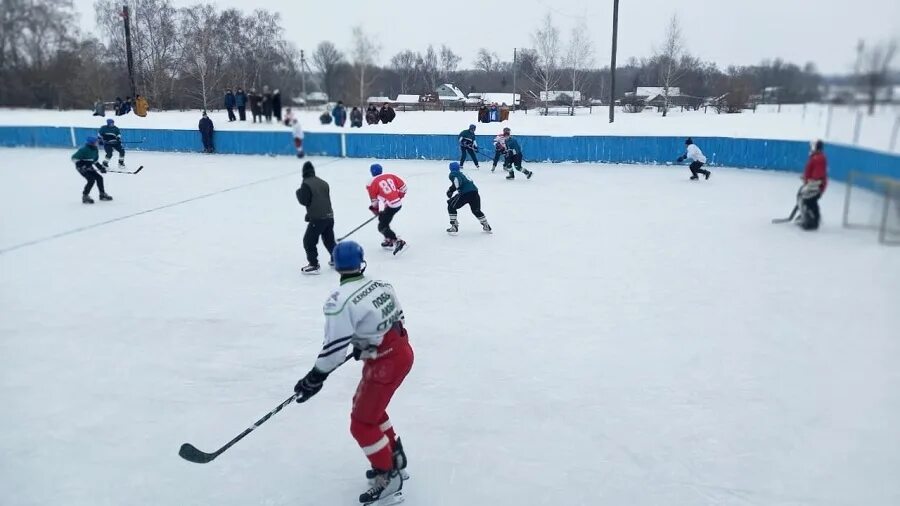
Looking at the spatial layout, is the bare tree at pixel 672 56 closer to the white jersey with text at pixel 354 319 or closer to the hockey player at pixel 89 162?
the white jersey with text at pixel 354 319

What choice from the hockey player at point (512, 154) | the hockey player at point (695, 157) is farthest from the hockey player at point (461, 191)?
the hockey player at point (695, 157)

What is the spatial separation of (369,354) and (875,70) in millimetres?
2704

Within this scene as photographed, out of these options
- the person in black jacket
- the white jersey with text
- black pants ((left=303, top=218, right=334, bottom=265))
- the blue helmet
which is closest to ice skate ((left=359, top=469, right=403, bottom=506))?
the white jersey with text

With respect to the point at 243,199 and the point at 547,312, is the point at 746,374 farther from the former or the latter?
the point at 243,199

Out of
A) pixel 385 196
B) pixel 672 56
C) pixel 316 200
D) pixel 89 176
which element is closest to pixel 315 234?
pixel 316 200

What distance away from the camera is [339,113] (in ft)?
9.60

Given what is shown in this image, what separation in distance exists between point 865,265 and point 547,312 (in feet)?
14.6

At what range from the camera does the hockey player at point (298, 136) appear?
311cm

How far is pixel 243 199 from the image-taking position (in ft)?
→ 45.1

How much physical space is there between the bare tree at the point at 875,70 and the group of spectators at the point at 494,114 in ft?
73.6

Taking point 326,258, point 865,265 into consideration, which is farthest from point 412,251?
point 865,265

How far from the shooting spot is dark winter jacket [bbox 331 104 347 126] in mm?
2867

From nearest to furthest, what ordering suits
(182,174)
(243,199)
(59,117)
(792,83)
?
(792,83)
(59,117)
(243,199)
(182,174)

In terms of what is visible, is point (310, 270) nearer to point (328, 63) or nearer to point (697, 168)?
point (328, 63)
